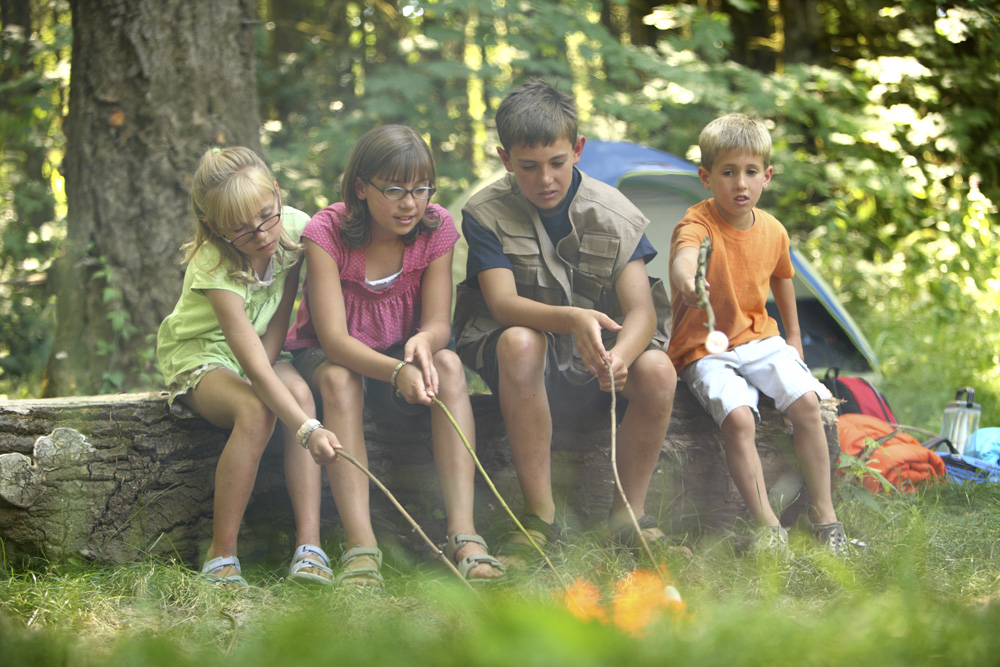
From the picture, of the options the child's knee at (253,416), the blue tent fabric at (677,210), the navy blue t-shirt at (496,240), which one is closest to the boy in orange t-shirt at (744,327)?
the navy blue t-shirt at (496,240)

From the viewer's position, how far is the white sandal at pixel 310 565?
6.32 ft

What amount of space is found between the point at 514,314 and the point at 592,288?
0.28 meters

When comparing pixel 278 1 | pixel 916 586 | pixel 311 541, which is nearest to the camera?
pixel 916 586

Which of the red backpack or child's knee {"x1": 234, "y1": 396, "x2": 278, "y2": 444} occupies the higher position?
child's knee {"x1": 234, "y1": 396, "x2": 278, "y2": 444}

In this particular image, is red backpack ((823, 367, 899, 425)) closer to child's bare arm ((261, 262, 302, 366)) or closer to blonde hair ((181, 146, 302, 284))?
child's bare arm ((261, 262, 302, 366))

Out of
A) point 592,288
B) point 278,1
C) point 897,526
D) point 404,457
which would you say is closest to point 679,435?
point 592,288

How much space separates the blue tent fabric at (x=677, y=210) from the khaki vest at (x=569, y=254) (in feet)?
5.97

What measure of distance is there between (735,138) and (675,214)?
6.83 feet

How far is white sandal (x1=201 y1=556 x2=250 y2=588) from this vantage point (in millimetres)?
1911

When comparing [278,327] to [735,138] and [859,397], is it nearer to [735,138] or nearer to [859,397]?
[735,138]

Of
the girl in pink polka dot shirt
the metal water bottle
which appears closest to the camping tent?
the metal water bottle

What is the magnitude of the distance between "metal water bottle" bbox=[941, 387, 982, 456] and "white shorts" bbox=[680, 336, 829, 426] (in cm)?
113

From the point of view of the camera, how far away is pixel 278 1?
25.2ft

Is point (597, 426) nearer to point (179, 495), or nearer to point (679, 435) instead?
point (679, 435)
